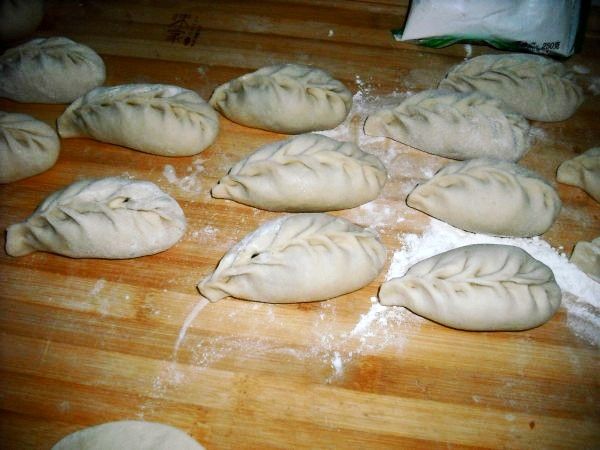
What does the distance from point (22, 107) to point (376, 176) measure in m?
1.93

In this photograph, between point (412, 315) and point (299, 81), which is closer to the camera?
point (412, 315)

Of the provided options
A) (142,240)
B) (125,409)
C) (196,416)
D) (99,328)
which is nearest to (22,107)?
(142,240)

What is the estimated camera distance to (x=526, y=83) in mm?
2227

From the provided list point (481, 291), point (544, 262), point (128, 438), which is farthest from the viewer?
point (544, 262)

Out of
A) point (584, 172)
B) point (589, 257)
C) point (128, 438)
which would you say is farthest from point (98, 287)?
point (584, 172)

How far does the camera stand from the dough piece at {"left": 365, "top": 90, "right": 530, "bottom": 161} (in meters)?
2.07

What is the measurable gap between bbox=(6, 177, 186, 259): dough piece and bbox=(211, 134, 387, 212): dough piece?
283mm

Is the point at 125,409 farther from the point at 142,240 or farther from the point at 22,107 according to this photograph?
the point at 22,107

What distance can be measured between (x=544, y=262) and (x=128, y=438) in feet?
5.93

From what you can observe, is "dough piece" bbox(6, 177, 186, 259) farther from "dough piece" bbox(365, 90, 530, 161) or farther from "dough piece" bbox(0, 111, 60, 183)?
"dough piece" bbox(365, 90, 530, 161)

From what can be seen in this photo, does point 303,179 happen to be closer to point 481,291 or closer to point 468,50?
point 481,291

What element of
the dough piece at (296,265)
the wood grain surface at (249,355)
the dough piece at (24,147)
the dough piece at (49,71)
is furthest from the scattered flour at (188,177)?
the dough piece at (49,71)

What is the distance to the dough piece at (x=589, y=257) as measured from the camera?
5.94 feet

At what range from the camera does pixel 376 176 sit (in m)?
1.98
